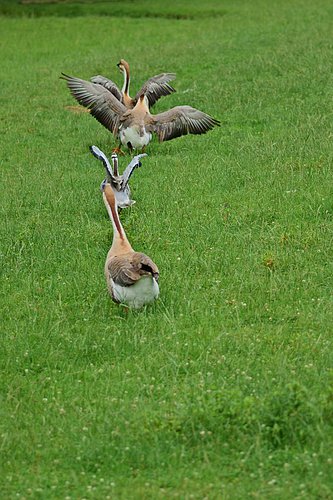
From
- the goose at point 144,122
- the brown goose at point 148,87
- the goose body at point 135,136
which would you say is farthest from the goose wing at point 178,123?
the brown goose at point 148,87

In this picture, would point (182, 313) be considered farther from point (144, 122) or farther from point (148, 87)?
point (148, 87)

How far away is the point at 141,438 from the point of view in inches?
216

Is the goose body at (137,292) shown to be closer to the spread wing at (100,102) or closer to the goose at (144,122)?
the goose at (144,122)

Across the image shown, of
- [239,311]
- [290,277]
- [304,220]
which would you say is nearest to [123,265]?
[239,311]

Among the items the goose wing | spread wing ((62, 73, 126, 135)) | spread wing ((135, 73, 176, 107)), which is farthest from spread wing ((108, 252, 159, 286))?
spread wing ((135, 73, 176, 107))

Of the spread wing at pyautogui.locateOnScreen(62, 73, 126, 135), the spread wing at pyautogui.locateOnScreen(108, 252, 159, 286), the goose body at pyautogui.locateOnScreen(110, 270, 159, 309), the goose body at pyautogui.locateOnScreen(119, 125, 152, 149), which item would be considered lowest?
the goose body at pyautogui.locateOnScreen(119, 125, 152, 149)

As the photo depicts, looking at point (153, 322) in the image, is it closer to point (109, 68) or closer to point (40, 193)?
point (40, 193)

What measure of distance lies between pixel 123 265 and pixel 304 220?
9.27 ft

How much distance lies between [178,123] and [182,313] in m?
6.31

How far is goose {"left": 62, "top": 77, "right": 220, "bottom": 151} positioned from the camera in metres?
13.1

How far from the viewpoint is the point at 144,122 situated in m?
13.1

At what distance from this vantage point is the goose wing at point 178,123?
13.2 m

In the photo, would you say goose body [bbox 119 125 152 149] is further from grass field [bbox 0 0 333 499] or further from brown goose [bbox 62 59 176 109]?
brown goose [bbox 62 59 176 109]

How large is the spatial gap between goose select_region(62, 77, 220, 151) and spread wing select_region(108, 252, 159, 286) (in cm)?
597
